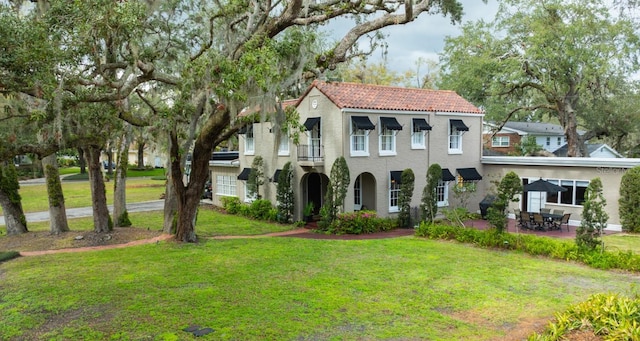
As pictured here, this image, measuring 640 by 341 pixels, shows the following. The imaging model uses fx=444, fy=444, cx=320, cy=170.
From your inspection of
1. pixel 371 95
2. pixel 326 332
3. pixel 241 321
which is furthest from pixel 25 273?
pixel 371 95

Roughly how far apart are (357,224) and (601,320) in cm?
1152

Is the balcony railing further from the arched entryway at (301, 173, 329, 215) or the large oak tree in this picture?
the large oak tree

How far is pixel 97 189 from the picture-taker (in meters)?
16.5

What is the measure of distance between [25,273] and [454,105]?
64.0 feet

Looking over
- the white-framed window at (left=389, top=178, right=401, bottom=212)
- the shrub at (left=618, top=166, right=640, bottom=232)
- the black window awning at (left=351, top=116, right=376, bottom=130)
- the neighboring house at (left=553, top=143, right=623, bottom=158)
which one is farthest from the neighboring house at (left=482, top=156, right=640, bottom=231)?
the neighboring house at (left=553, top=143, right=623, bottom=158)

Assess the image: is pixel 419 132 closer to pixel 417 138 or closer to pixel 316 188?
pixel 417 138

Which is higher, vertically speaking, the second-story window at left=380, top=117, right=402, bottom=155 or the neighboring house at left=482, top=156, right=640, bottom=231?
the second-story window at left=380, top=117, right=402, bottom=155

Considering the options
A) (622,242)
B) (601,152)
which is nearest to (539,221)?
(622,242)

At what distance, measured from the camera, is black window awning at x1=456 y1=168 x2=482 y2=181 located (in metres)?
22.8

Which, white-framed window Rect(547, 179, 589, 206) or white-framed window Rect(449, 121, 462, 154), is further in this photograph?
white-framed window Rect(449, 121, 462, 154)

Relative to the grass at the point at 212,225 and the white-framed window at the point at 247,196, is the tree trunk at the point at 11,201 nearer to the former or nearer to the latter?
the grass at the point at 212,225

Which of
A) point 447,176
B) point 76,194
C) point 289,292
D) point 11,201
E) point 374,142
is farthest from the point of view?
point 76,194

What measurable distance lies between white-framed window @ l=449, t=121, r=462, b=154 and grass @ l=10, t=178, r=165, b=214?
20.6 m

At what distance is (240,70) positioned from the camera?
11414mm
